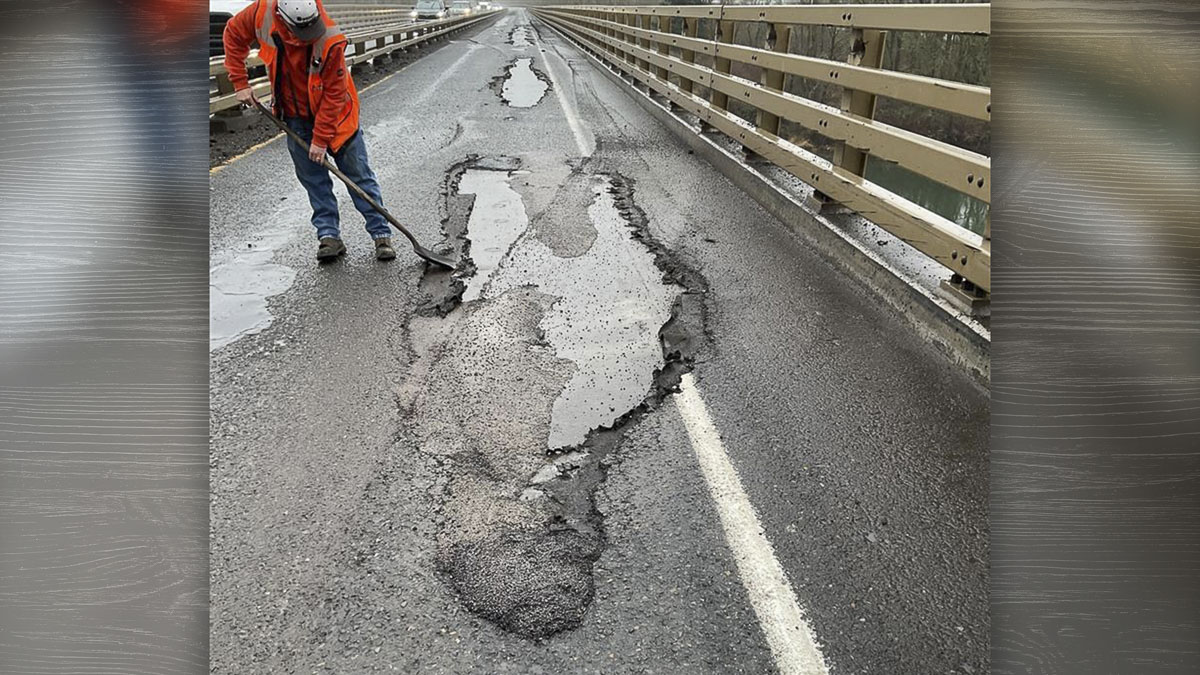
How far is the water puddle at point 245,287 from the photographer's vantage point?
414cm

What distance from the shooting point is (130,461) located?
2.75ft

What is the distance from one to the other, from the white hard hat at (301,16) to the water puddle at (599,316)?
176 cm

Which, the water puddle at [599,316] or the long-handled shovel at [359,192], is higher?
the long-handled shovel at [359,192]

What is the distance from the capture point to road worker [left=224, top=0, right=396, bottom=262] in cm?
448

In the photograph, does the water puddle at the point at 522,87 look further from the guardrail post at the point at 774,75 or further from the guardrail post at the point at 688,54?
the guardrail post at the point at 774,75

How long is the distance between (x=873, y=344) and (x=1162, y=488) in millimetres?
3401

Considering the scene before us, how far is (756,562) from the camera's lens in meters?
2.47

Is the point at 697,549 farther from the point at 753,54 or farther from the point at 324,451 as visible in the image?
the point at 753,54

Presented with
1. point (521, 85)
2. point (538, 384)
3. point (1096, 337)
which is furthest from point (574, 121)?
point (1096, 337)

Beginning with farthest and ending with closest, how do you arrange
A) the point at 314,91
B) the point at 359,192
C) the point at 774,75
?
the point at 774,75, the point at 359,192, the point at 314,91

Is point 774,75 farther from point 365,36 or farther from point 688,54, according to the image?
point 365,36

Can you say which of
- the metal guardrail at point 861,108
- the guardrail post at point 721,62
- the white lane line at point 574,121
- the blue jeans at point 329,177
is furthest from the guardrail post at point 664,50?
the blue jeans at point 329,177

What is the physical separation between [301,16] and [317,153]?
848 millimetres

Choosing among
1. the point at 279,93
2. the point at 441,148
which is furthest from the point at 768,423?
the point at 441,148
